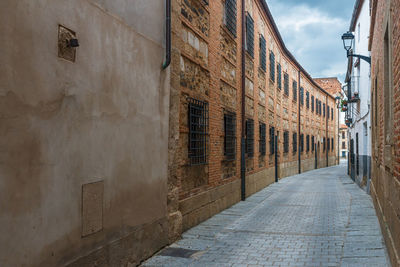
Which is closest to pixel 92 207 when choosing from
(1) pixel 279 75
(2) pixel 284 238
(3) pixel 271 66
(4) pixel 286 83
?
(2) pixel 284 238

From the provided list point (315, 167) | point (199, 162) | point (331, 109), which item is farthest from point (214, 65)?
point (331, 109)

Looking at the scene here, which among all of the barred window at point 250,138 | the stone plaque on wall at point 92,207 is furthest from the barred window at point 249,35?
the stone plaque on wall at point 92,207

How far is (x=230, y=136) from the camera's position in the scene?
10422mm

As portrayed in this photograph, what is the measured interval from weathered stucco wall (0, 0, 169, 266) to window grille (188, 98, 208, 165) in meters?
1.51

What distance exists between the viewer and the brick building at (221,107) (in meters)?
6.97

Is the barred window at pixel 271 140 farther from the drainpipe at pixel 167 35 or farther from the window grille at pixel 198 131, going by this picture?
the drainpipe at pixel 167 35

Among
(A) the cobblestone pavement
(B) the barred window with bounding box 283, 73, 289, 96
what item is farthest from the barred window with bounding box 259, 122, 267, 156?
(B) the barred window with bounding box 283, 73, 289, 96

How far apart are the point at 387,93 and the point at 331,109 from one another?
35.9 m

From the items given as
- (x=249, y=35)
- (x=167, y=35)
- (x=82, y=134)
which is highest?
(x=249, y=35)

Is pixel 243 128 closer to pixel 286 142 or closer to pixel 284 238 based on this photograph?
pixel 284 238

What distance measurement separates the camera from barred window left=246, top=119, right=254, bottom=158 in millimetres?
12891

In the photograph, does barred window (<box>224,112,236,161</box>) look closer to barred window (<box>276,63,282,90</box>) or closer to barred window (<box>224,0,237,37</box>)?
barred window (<box>224,0,237,37</box>)

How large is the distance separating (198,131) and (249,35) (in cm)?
667

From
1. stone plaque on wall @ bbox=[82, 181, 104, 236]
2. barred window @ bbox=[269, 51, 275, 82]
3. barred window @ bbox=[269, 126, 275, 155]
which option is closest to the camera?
stone plaque on wall @ bbox=[82, 181, 104, 236]
